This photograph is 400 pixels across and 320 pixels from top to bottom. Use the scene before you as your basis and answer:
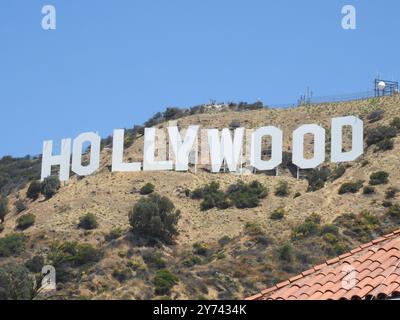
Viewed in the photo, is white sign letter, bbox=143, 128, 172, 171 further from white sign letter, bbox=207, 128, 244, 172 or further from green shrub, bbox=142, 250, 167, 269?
green shrub, bbox=142, 250, 167, 269

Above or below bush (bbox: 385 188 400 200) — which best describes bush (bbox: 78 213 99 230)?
below

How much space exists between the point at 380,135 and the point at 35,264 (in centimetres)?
3297

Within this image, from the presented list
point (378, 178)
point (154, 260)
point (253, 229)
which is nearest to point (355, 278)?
point (154, 260)

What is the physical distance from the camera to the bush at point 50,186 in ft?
263

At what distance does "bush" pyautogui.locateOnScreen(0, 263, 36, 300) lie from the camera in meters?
45.5

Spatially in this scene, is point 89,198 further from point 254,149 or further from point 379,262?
point 379,262

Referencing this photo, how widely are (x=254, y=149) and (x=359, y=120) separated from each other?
30.9 feet

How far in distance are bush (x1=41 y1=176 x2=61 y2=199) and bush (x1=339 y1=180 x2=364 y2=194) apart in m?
25.1

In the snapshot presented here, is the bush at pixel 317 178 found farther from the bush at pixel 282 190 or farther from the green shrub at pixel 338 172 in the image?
the bush at pixel 282 190

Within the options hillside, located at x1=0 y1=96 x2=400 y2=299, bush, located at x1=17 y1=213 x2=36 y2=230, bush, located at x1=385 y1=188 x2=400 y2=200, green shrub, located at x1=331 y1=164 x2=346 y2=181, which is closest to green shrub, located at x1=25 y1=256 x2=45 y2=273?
hillside, located at x1=0 y1=96 x2=400 y2=299

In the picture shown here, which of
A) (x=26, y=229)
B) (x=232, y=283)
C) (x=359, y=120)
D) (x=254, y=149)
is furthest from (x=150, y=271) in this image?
(x=359, y=120)

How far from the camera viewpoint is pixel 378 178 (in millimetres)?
71750
